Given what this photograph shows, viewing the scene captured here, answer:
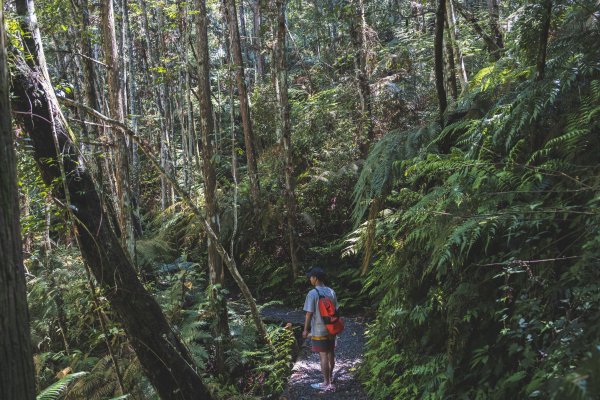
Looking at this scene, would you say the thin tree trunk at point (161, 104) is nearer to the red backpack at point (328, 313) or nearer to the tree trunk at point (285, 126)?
the tree trunk at point (285, 126)

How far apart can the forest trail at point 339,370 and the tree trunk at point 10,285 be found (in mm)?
4654

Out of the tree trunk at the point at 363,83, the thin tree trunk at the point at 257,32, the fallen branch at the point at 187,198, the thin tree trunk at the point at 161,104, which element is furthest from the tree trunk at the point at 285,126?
the thin tree trunk at the point at 161,104

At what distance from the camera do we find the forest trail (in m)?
6.15

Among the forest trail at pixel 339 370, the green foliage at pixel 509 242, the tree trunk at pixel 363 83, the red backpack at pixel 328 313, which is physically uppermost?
the tree trunk at pixel 363 83

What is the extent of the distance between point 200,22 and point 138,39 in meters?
11.7

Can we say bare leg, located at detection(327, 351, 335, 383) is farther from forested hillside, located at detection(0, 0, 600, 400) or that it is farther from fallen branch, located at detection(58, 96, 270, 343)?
fallen branch, located at detection(58, 96, 270, 343)

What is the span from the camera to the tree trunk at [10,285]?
1795mm

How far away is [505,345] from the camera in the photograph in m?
3.53

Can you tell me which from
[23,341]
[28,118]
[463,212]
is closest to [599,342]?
[23,341]

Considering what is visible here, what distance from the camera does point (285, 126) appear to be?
9883 mm

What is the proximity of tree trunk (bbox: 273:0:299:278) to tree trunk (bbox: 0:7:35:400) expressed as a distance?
8.01m

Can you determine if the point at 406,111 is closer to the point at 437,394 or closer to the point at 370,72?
the point at 370,72

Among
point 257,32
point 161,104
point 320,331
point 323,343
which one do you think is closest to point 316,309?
point 320,331

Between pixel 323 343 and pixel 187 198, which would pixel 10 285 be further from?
pixel 323 343
